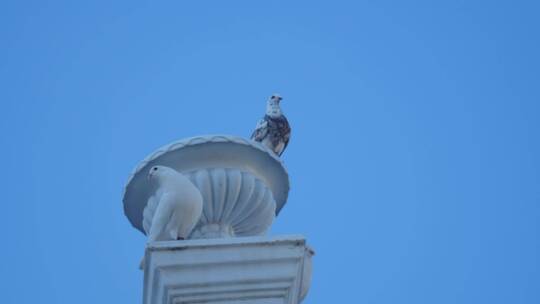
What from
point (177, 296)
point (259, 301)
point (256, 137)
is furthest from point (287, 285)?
point (256, 137)

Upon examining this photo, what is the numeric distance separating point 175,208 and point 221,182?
902mm

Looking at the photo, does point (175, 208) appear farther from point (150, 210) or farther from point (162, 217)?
point (150, 210)

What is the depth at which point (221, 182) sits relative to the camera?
24.9ft

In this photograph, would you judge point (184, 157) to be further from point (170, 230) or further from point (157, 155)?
point (170, 230)

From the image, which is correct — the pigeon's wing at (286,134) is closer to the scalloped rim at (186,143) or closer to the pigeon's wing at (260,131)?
the pigeon's wing at (260,131)

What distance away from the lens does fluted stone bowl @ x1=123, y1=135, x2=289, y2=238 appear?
7.55 meters

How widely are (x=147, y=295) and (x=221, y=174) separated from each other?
5.37 ft

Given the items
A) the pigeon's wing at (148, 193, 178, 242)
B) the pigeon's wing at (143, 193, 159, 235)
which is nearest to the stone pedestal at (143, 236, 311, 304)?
the pigeon's wing at (148, 193, 178, 242)

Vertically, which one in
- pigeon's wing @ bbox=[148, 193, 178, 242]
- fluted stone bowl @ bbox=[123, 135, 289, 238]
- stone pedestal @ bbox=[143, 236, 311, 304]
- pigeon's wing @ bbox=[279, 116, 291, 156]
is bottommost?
stone pedestal @ bbox=[143, 236, 311, 304]

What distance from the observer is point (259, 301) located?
6.08 meters

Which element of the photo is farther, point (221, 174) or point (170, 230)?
point (221, 174)

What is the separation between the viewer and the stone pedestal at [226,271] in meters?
6.07

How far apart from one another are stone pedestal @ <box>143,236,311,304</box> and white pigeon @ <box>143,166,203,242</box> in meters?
0.47

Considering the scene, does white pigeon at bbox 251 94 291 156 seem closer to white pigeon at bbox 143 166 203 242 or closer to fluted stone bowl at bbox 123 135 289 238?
fluted stone bowl at bbox 123 135 289 238
